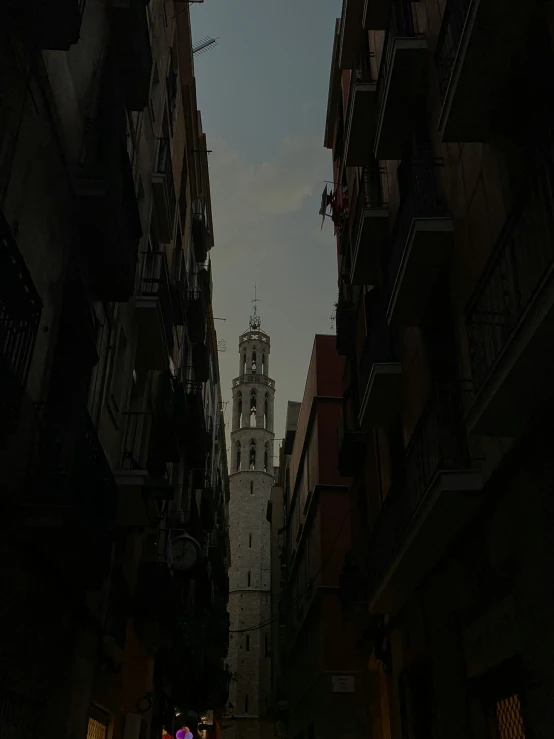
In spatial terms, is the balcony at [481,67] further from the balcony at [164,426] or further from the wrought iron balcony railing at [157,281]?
the balcony at [164,426]

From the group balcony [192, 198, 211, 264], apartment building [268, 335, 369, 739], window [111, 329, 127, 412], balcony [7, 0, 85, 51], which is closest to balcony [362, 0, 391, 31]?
window [111, 329, 127, 412]

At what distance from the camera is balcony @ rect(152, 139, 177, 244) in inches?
567

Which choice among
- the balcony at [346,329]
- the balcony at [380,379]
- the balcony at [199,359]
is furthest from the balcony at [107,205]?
the balcony at [199,359]

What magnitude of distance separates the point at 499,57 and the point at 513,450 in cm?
362

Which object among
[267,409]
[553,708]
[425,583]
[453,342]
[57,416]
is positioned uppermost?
[267,409]

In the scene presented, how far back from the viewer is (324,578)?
65.5 feet

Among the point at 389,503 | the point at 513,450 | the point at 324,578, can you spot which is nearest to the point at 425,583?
the point at 389,503

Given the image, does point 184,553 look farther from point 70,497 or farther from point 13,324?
point 13,324

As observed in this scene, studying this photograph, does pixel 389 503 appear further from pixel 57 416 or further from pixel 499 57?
pixel 499 57

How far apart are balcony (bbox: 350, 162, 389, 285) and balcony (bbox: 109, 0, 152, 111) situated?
4506 millimetres

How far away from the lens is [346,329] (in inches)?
699

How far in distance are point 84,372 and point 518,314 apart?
17.3ft

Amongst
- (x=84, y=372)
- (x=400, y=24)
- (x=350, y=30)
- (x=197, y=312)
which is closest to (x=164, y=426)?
(x=197, y=312)

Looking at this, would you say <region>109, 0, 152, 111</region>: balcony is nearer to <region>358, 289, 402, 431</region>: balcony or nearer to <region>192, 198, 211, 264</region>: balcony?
<region>358, 289, 402, 431</region>: balcony
